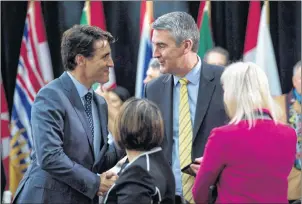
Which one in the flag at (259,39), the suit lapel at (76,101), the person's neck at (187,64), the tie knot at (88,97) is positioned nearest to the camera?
the suit lapel at (76,101)

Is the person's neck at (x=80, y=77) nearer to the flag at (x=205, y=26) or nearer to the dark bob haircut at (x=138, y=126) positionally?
the dark bob haircut at (x=138, y=126)

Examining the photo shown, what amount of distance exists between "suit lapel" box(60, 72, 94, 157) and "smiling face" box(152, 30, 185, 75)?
477 mm

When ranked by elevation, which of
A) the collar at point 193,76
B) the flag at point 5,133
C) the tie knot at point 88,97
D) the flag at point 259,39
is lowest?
the flag at point 5,133

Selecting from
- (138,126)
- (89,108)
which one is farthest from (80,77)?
(138,126)

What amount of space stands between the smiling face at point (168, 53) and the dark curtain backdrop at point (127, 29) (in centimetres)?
279

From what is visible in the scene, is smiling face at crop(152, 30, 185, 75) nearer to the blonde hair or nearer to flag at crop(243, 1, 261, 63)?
the blonde hair

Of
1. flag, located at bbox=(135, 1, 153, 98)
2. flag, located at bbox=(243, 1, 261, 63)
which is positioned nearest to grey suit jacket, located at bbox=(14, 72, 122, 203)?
flag, located at bbox=(135, 1, 153, 98)

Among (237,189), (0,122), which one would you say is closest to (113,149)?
(237,189)

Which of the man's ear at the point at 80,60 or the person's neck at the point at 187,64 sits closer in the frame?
the man's ear at the point at 80,60

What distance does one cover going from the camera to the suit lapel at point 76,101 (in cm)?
315

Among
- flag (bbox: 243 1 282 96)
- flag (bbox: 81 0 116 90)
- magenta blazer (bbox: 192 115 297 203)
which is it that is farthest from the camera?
flag (bbox: 81 0 116 90)

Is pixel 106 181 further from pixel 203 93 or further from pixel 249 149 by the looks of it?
pixel 249 149

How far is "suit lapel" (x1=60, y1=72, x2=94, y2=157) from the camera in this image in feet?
10.3

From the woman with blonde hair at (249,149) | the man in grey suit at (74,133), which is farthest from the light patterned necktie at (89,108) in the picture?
the woman with blonde hair at (249,149)
